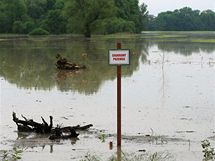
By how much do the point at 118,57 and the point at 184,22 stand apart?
506 feet

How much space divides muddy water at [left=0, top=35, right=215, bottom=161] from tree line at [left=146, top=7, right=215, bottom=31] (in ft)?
443

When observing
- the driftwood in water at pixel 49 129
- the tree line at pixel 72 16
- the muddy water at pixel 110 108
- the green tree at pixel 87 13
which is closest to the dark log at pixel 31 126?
the driftwood in water at pixel 49 129

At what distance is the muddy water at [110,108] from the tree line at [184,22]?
135 meters

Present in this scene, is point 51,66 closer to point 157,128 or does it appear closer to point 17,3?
point 157,128

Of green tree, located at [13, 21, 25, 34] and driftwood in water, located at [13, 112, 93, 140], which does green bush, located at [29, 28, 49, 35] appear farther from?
driftwood in water, located at [13, 112, 93, 140]

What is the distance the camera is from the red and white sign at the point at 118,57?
852cm

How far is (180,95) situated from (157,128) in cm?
562

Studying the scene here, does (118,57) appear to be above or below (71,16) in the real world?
below

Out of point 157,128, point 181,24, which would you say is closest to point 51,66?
point 157,128

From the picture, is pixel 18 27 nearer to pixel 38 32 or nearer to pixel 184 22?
pixel 38 32

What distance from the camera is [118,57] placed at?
8.57m

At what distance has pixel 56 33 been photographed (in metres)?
105

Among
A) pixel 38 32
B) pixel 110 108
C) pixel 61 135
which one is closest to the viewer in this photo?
pixel 61 135

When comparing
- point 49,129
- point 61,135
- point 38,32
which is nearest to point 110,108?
point 49,129
